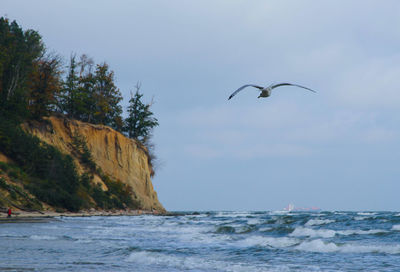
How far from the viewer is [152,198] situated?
60875 millimetres

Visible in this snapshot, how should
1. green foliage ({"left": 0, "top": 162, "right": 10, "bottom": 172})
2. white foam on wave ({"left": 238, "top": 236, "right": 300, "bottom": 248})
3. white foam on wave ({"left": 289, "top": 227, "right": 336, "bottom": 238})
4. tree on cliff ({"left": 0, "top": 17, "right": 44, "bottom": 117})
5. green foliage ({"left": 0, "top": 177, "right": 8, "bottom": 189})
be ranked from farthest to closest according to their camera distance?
1. tree on cliff ({"left": 0, "top": 17, "right": 44, "bottom": 117})
2. green foliage ({"left": 0, "top": 162, "right": 10, "bottom": 172})
3. green foliage ({"left": 0, "top": 177, "right": 8, "bottom": 189})
4. white foam on wave ({"left": 289, "top": 227, "right": 336, "bottom": 238})
5. white foam on wave ({"left": 238, "top": 236, "right": 300, "bottom": 248})

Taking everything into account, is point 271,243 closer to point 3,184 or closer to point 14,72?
point 3,184

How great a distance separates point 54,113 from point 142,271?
44.7 metres

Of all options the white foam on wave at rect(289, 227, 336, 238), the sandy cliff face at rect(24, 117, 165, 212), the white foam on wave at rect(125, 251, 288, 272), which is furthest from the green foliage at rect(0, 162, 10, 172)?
the white foam on wave at rect(125, 251, 288, 272)

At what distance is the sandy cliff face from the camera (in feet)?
159

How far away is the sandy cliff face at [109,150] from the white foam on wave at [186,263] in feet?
118

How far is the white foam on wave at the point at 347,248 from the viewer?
15661 millimetres

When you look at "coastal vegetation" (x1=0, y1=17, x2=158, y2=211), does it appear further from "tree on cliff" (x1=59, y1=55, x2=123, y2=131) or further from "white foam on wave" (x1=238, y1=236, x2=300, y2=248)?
"white foam on wave" (x1=238, y1=236, x2=300, y2=248)

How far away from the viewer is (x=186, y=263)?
39.0 ft

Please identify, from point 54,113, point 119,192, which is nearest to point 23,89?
point 54,113

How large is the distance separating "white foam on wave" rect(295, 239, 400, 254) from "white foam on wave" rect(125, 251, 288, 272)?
16.0 ft

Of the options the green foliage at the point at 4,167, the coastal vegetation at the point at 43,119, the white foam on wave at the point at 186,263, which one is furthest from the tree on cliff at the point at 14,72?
the white foam on wave at the point at 186,263

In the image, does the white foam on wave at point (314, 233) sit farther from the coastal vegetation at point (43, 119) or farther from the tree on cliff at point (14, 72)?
the tree on cliff at point (14, 72)

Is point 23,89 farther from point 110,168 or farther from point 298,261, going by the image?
point 298,261
